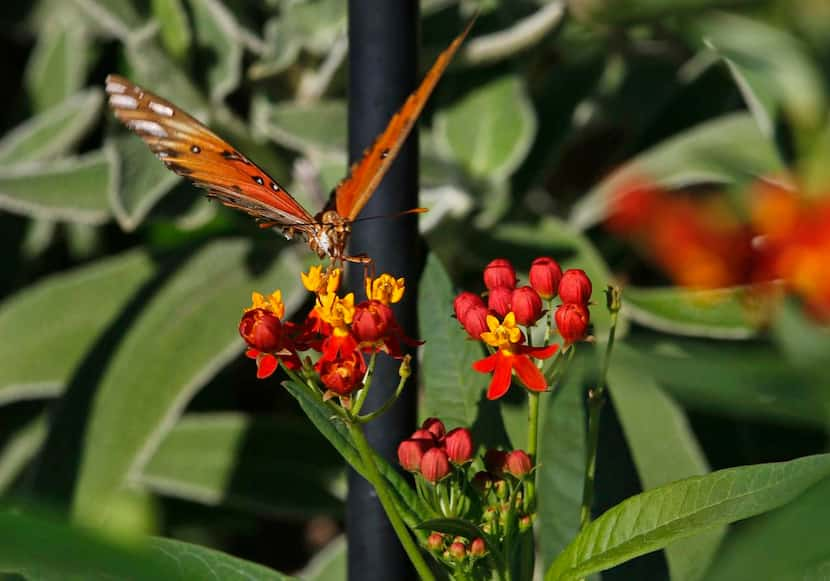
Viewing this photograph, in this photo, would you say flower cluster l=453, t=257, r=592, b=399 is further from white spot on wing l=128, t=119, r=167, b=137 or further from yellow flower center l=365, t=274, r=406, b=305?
white spot on wing l=128, t=119, r=167, b=137

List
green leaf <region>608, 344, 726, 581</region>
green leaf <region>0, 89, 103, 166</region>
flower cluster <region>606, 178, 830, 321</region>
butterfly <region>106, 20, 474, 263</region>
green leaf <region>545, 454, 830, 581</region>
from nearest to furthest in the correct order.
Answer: green leaf <region>545, 454, 830, 581</region> → butterfly <region>106, 20, 474, 263</region> → flower cluster <region>606, 178, 830, 321</region> → green leaf <region>608, 344, 726, 581</region> → green leaf <region>0, 89, 103, 166</region>

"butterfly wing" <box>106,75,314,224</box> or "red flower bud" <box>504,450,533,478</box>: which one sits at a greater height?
"butterfly wing" <box>106,75,314,224</box>

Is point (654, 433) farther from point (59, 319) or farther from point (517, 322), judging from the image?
point (59, 319)

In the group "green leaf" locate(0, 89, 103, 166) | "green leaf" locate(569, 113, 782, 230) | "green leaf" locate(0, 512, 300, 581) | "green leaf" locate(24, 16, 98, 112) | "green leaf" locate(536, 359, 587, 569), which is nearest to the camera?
"green leaf" locate(0, 512, 300, 581)

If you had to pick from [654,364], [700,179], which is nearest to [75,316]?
[700,179]

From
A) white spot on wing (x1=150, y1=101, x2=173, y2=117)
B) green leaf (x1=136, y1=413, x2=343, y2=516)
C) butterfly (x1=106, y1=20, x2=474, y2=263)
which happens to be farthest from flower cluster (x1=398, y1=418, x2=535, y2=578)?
green leaf (x1=136, y1=413, x2=343, y2=516)

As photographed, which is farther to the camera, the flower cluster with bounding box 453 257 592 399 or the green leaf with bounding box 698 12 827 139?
the green leaf with bounding box 698 12 827 139

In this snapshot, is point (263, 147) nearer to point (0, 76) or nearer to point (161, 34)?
point (161, 34)

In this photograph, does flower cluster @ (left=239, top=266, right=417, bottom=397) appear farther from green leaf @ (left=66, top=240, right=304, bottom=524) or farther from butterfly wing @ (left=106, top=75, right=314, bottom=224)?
green leaf @ (left=66, top=240, right=304, bottom=524)

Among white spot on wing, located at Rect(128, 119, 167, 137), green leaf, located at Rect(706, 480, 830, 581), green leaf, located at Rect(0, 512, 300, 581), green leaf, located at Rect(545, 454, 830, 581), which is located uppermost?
white spot on wing, located at Rect(128, 119, 167, 137)
